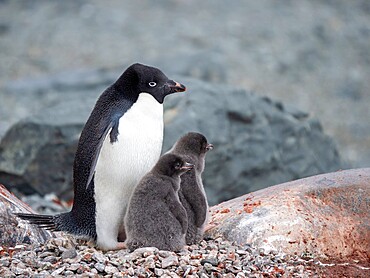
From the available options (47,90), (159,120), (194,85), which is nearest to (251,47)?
(47,90)

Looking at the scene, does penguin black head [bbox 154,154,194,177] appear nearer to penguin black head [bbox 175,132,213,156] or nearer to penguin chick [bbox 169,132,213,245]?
penguin chick [bbox 169,132,213,245]

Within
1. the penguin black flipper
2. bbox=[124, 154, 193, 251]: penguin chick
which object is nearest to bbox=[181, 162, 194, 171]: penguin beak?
bbox=[124, 154, 193, 251]: penguin chick

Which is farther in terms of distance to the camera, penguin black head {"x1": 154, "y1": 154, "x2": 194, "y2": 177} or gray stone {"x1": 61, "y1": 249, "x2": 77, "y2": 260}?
penguin black head {"x1": 154, "y1": 154, "x2": 194, "y2": 177}

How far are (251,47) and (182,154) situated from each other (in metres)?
15.1

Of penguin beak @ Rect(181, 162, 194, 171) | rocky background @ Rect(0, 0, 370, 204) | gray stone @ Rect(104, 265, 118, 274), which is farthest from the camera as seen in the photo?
rocky background @ Rect(0, 0, 370, 204)

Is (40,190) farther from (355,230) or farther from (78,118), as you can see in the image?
(355,230)

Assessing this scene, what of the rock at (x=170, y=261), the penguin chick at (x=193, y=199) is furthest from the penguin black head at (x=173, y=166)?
the rock at (x=170, y=261)

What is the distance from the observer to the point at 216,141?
36.2 ft

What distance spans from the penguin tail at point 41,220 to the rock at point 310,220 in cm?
124

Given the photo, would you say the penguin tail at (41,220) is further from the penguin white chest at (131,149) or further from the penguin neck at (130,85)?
the penguin neck at (130,85)

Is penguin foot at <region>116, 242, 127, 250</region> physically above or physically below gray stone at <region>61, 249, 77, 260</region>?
below

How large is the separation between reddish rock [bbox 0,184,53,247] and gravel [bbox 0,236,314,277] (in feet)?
0.50

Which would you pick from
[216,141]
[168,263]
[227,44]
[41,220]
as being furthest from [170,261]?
[227,44]

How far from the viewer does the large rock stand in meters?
11.0
